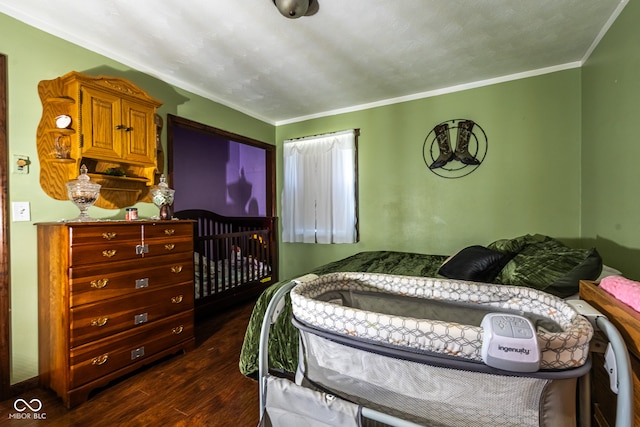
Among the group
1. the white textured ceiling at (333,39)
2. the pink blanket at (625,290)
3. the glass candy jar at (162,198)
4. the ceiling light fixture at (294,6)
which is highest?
the white textured ceiling at (333,39)

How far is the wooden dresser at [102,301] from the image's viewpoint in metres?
1.55

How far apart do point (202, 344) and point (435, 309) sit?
197cm

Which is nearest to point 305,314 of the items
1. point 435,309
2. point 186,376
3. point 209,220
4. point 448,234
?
point 435,309

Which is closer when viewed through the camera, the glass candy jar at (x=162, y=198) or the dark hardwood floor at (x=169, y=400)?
the dark hardwood floor at (x=169, y=400)

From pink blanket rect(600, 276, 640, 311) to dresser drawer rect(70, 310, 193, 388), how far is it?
243 centimetres

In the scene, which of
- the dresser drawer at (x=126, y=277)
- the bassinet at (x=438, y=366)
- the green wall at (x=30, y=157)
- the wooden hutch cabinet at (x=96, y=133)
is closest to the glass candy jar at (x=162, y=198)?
the wooden hutch cabinet at (x=96, y=133)

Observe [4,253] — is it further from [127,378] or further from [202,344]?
[202,344]

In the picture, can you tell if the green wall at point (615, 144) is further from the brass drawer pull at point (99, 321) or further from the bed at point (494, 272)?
the brass drawer pull at point (99, 321)

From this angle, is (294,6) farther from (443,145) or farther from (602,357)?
(602,357)

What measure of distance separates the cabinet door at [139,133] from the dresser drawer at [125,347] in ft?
4.13

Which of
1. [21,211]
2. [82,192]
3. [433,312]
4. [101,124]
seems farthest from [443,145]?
[21,211]

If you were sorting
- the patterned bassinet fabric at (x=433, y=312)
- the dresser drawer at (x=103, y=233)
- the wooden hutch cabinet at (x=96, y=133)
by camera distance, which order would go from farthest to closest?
the wooden hutch cabinet at (x=96, y=133)
the dresser drawer at (x=103, y=233)
the patterned bassinet fabric at (x=433, y=312)

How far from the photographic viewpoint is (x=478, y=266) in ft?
5.73

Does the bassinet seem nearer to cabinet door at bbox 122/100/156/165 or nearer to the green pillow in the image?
the green pillow
